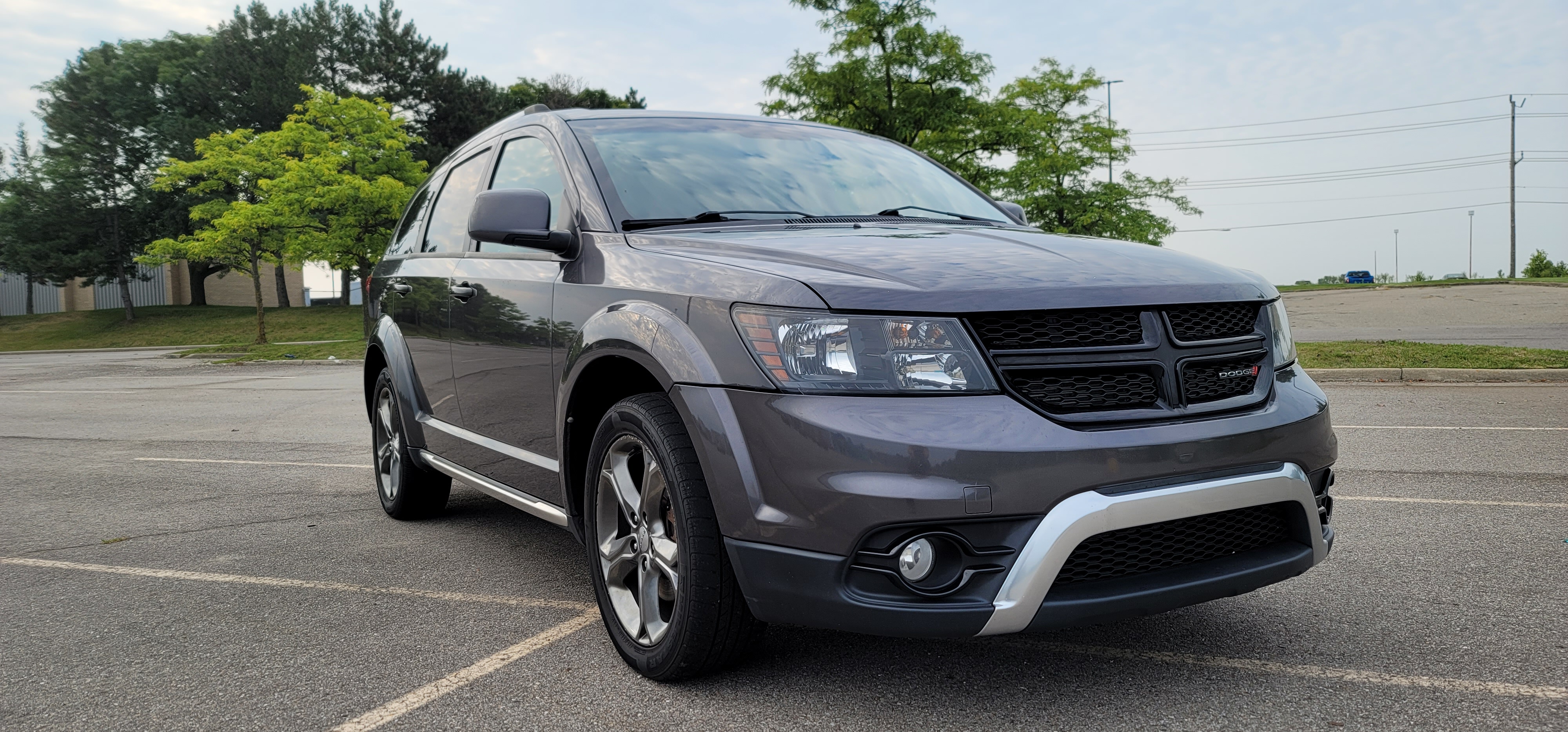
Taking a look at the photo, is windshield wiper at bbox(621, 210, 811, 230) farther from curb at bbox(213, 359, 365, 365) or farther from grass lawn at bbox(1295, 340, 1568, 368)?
curb at bbox(213, 359, 365, 365)

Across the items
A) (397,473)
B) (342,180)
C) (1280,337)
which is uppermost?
(342,180)

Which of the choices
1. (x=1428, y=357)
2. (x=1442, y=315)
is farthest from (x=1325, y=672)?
(x=1442, y=315)

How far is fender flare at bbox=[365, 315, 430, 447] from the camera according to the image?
5059mm

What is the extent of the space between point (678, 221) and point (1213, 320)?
1675 millimetres

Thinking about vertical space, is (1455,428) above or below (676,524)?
below

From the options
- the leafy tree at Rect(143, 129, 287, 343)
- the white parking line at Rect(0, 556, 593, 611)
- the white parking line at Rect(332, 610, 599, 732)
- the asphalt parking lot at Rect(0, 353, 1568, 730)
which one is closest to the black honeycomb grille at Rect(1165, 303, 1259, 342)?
the asphalt parking lot at Rect(0, 353, 1568, 730)

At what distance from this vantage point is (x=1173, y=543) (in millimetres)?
2730

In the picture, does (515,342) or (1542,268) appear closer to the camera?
(515,342)

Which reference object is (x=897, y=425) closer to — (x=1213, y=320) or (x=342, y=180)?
(x=1213, y=320)

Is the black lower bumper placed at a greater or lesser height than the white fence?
lesser

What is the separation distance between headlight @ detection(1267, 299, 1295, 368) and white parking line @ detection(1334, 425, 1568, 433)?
535 centimetres

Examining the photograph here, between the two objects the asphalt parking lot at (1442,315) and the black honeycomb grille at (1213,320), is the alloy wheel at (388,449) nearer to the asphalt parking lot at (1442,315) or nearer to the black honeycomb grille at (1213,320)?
the black honeycomb grille at (1213,320)

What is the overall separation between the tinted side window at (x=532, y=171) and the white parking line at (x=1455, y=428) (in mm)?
6248

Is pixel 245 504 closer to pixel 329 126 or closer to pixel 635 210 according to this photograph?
pixel 635 210
